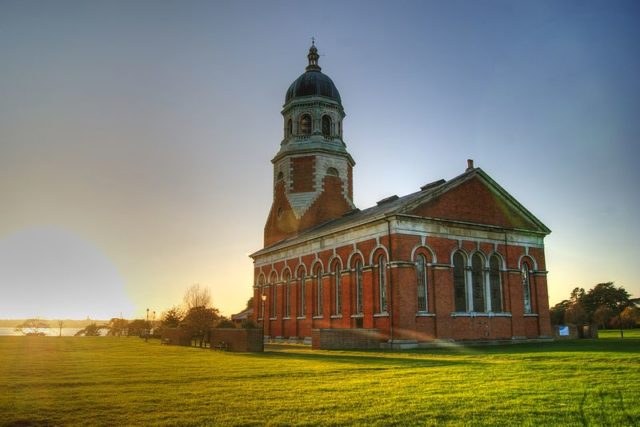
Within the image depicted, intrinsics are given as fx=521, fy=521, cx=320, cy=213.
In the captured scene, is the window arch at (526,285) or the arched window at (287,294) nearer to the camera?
the window arch at (526,285)

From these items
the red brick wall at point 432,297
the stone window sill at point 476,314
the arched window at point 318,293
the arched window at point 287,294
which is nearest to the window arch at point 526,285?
the red brick wall at point 432,297

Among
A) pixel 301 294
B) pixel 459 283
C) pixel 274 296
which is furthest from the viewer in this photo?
pixel 274 296

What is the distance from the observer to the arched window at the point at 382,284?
3075cm

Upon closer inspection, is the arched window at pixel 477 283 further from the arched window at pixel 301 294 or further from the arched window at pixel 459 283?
the arched window at pixel 301 294

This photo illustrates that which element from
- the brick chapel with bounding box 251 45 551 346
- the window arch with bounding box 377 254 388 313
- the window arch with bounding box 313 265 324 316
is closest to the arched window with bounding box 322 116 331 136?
the brick chapel with bounding box 251 45 551 346

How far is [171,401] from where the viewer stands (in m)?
10.6

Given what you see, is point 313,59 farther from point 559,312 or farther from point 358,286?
point 559,312

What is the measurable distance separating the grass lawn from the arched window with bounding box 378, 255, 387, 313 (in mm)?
13300

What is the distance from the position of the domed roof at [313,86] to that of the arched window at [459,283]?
2090 centimetres

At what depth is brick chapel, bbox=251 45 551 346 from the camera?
98.3 feet

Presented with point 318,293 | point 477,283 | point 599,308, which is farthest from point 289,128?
point 599,308

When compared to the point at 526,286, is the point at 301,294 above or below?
below

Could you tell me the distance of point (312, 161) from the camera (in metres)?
45.1

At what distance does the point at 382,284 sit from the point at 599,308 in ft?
194
